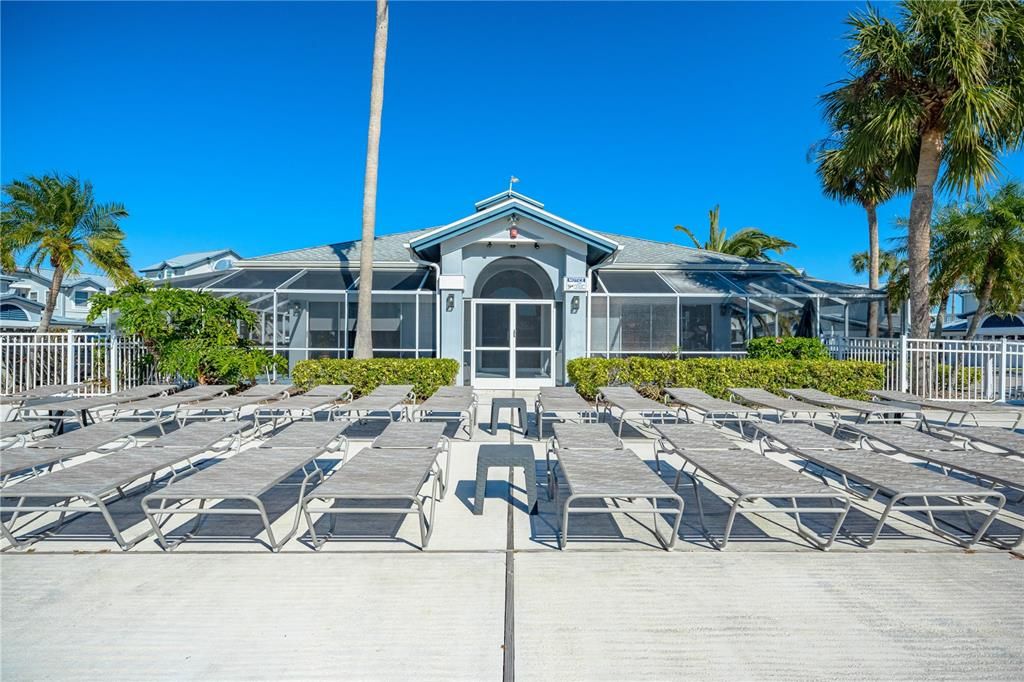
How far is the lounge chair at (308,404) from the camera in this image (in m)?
8.61

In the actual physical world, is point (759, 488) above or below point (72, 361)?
below

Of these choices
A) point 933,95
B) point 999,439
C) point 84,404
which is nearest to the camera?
point 999,439

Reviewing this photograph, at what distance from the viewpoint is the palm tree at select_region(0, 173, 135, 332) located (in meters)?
17.6

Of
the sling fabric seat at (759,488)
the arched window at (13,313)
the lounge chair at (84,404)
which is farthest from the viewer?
the arched window at (13,313)

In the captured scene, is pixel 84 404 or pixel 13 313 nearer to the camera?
pixel 84 404

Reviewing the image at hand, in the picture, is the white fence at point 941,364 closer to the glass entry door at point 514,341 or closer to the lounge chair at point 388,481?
the glass entry door at point 514,341

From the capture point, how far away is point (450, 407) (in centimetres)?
879

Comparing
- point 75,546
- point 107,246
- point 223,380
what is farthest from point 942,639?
point 107,246

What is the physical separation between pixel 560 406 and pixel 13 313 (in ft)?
139

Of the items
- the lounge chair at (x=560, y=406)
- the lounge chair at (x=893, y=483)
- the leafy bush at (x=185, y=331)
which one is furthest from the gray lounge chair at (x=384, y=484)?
the leafy bush at (x=185, y=331)

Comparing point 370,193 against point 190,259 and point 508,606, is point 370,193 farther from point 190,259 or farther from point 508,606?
point 190,259

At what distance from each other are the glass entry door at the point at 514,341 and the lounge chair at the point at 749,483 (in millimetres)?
10355

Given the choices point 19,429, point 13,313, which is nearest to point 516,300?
point 19,429

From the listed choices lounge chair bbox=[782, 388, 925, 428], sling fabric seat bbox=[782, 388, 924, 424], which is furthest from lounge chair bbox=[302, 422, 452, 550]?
sling fabric seat bbox=[782, 388, 924, 424]
